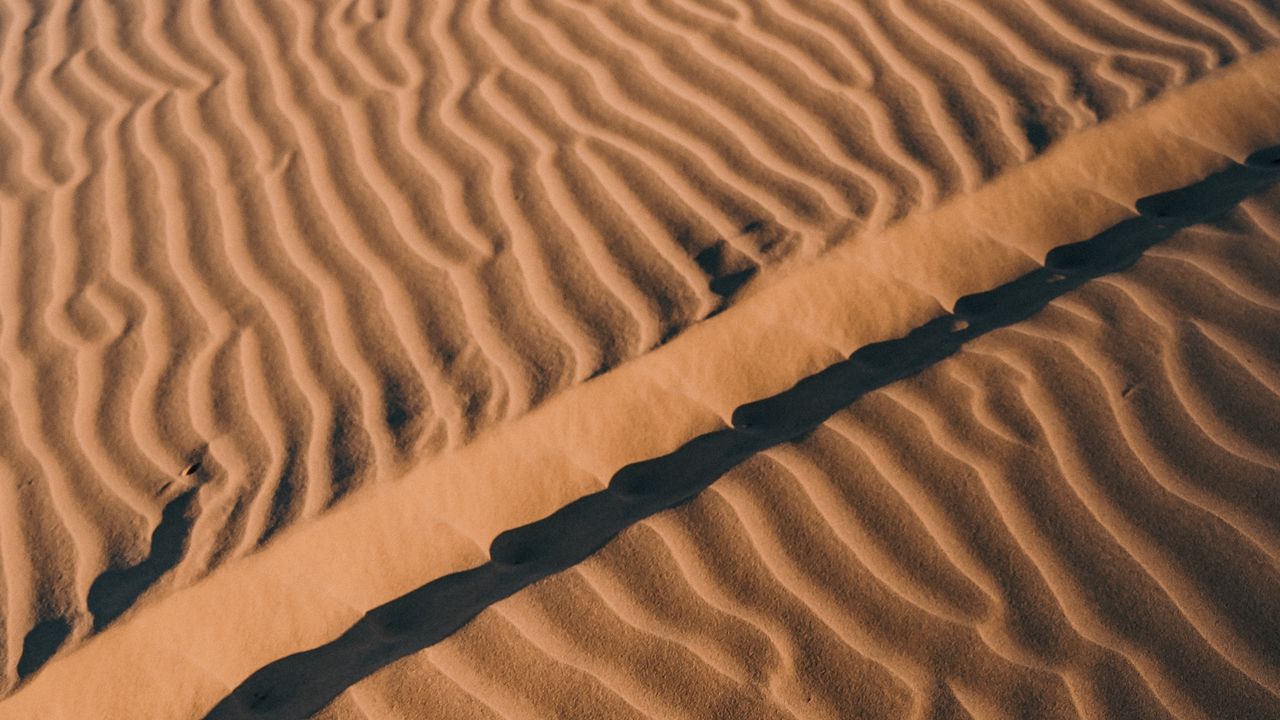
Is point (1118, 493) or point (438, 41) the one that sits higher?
point (438, 41)

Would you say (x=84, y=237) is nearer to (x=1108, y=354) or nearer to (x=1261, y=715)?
(x=1108, y=354)

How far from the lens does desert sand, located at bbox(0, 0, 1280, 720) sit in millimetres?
2295

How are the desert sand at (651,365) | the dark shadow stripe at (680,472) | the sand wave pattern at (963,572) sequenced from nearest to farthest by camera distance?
the sand wave pattern at (963,572)
the desert sand at (651,365)
the dark shadow stripe at (680,472)

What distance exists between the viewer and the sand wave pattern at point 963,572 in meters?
2.19

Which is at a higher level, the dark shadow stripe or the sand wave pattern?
the dark shadow stripe

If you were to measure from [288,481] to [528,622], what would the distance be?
991mm

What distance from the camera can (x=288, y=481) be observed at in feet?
9.75

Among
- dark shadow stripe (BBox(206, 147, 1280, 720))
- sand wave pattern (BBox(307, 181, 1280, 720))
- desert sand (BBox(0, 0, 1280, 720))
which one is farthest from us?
dark shadow stripe (BBox(206, 147, 1280, 720))

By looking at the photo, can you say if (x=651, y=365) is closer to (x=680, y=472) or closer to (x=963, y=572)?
(x=680, y=472)

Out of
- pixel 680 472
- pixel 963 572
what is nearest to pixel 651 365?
pixel 680 472

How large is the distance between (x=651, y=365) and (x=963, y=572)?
108 centimetres

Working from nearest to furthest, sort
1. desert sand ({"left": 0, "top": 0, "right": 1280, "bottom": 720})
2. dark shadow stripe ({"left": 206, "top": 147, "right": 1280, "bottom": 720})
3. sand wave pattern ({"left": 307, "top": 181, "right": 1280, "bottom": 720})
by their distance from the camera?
sand wave pattern ({"left": 307, "top": 181, "right": 1280, "bottom": 720}), desert sand ({"left": 0, "top": 0, "right": 1280, "bottom": 720}), dark shadow stripe ({"left": 206, "top": 147, "right": 1280, "bottom": 720})

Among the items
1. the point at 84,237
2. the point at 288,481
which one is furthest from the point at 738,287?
the point at 84,237

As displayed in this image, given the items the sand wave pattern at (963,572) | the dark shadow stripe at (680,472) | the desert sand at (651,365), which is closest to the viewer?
the sand wave pattern at (963,572)
